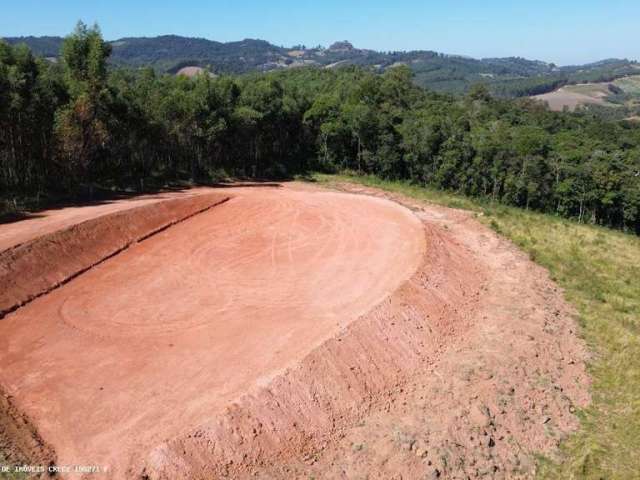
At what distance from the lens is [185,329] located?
15195mm

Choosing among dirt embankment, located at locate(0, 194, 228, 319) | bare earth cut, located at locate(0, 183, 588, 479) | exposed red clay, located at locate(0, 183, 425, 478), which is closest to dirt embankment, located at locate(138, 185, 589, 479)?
bare earth cut, located at locate(0, 183, 588, 479)

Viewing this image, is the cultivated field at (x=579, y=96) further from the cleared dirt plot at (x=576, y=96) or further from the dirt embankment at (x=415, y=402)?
the dirt embankment at (x=415, y=402)

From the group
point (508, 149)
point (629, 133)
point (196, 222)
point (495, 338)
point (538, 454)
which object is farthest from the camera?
point (629, 133)

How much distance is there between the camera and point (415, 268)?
1927 cm

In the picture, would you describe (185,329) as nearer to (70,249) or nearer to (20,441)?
(20,441)

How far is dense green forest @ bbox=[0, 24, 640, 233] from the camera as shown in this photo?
27.7 metres

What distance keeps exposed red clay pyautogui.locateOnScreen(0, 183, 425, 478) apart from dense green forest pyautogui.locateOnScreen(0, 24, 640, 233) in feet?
27.7

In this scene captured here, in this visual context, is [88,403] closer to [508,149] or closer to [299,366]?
[299,366]

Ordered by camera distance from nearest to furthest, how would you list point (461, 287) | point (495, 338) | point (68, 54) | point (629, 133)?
point (495, 338) → point (461, 287) → point (68, 54) → point (629, 133)

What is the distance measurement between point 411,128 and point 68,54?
85.1 ft

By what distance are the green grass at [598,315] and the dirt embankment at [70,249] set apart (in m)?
16.2

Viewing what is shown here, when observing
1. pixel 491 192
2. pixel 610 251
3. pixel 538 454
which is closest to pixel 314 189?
pixel 491 192

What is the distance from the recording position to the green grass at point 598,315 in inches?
448

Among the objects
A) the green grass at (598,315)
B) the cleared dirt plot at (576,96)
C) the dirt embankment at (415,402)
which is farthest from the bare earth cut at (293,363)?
the cleared dirt plot at (576,96)
